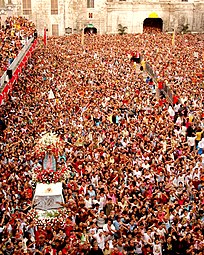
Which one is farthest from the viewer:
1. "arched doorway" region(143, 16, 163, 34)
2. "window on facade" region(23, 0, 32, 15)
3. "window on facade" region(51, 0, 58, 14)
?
"arched doorway" region(143, 16, 163, 34)

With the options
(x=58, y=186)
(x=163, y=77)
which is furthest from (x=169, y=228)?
(x=163, y=77)

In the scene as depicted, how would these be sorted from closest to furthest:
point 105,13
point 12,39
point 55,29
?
point 12,39 → point 55,29 → point 105,13

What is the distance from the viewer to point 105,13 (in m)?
57.1

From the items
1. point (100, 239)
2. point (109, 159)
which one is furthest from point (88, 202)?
point (109, 159)

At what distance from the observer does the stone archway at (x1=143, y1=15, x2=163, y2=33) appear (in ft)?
196

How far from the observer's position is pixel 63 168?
1738 cm

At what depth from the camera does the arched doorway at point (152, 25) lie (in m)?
59.7

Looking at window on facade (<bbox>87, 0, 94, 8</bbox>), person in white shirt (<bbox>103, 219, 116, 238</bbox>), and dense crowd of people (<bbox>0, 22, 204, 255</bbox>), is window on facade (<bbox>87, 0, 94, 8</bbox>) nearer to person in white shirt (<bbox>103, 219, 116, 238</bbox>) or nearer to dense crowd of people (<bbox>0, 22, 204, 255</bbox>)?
dense crowd of people (<bbox>0, 22, 204, 255</bbox>)

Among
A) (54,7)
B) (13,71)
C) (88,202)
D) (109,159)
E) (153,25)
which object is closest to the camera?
(88,202)

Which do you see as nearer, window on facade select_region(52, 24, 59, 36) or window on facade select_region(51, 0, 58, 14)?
window on facade select_region(51, 0, 58, 14)

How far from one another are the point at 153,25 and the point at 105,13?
7.27 meters

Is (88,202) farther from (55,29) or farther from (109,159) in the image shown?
(55,29)

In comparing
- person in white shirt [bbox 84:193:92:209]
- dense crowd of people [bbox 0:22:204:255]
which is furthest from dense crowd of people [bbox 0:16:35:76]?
person in white shirt [bbox 84:193:92:209]

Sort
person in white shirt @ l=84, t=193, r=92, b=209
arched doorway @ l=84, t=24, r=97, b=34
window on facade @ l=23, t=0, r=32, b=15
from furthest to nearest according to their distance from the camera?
1. arched doorway @ l=84, t=24, r=97, b=34
2. window on facade @ l=23, t=0, r=32, b=15
3. person in white shirt @ l=84, t=193, r=92, b=209
